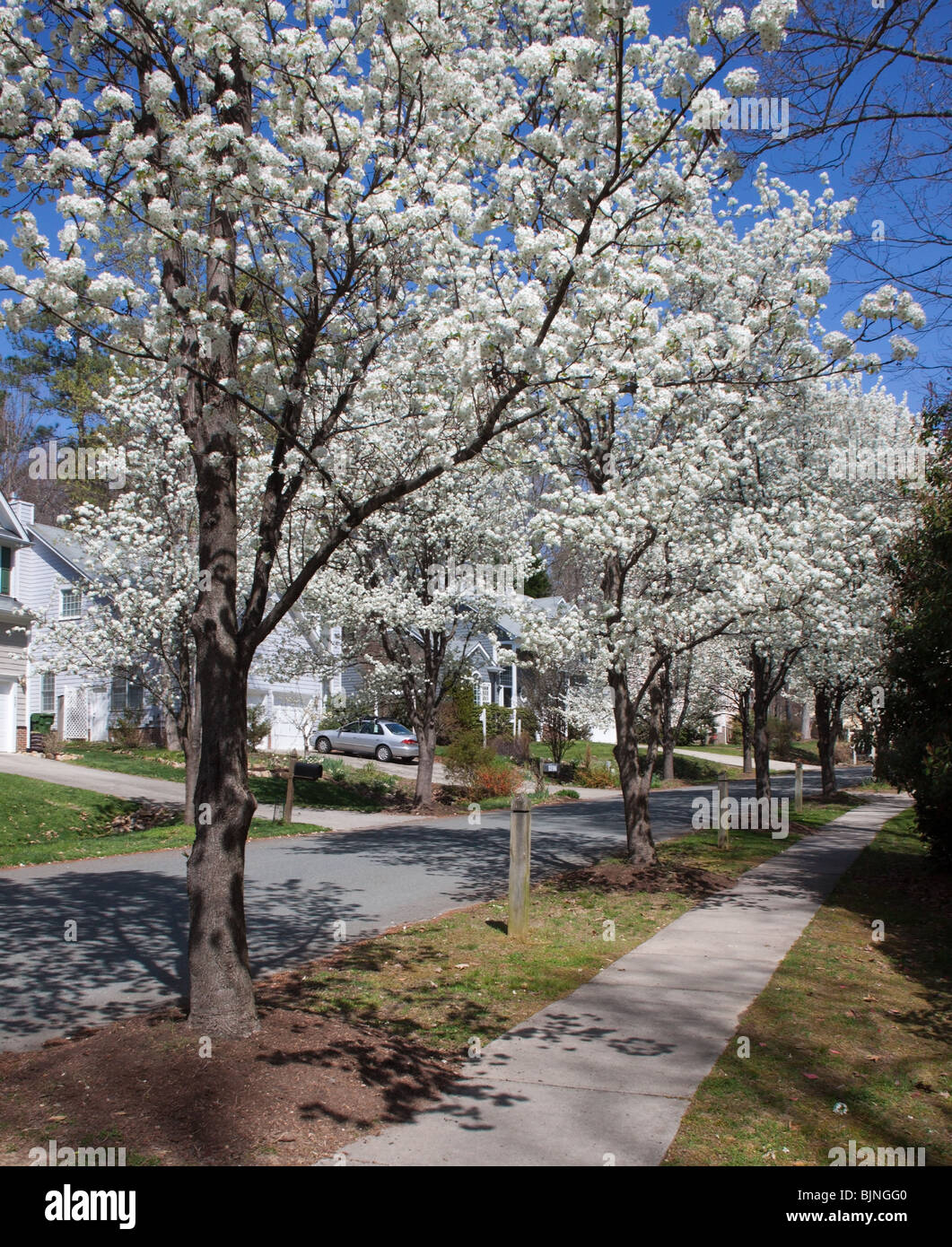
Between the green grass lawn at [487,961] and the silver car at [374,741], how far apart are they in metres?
21.5

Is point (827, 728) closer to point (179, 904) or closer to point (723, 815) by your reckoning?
point (723, 815)

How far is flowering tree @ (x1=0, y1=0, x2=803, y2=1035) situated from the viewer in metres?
5.03

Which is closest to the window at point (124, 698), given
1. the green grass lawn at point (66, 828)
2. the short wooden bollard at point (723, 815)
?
the green grass lawn at point (66, 828)

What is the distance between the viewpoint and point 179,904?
9414 mm

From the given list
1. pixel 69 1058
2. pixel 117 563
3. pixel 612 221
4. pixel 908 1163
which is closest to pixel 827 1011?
pixel 908 1163

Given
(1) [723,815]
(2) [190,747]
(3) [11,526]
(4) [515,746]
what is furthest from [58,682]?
(1) [723,815]

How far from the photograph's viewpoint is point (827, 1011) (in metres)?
6.12

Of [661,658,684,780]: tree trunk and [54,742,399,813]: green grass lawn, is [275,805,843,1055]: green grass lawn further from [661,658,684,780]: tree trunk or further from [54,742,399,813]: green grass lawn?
[661,658,684,780]: tree trunk

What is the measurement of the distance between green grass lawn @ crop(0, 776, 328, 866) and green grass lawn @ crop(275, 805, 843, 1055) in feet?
20.2

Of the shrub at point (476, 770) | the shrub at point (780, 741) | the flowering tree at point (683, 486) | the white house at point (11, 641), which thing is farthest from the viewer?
the shrub at point (780, 741)

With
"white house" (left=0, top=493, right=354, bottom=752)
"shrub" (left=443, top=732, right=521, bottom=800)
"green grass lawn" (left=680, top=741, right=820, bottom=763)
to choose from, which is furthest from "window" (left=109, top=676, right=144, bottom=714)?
"green grass lawn" (left=680, top=741, right=820, bottom=763)

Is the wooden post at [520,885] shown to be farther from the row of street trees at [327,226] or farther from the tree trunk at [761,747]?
the tree trunk at [761,747]

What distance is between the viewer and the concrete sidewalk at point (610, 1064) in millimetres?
3967
